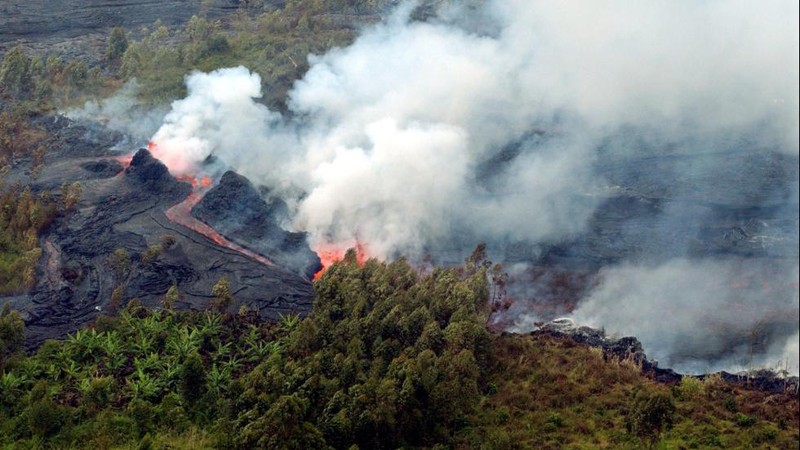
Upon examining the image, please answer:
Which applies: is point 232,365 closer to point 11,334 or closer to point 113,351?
point 113,351

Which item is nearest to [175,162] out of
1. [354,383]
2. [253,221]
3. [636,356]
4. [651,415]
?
[253,221]

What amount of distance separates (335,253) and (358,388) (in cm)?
1541

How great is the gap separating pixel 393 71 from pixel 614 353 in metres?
35.0

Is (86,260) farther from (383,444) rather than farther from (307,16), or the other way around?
(307,16)

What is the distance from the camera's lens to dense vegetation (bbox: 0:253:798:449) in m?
32.4

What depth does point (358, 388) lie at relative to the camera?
32656 millimetres

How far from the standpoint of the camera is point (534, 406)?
3544 centimetres

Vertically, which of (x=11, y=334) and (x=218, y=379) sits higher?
(x=218, y=379)

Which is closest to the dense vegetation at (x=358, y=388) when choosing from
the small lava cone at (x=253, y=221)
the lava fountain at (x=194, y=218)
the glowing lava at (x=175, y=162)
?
the small lava cone at (x=253, y=221)

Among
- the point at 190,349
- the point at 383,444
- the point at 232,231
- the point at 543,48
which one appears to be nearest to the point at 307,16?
the point at 543,48

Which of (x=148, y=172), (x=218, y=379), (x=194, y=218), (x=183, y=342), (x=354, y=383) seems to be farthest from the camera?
(x=148, y=172)

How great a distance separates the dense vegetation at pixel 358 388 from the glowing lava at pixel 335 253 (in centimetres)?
583

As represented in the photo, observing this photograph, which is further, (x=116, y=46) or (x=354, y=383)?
(x=116, y=46)

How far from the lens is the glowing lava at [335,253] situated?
46469 mm
